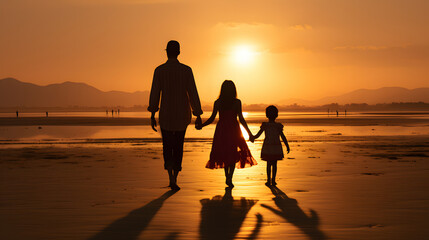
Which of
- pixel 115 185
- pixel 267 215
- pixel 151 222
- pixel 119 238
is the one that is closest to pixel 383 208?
pixel 267 215

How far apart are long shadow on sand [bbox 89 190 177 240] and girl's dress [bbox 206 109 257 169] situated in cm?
280

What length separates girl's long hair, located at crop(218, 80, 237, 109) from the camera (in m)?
10.8

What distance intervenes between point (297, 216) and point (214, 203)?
1.55 m

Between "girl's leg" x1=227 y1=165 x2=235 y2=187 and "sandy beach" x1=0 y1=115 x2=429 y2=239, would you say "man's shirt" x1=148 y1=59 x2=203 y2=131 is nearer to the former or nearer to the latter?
"girl's leg" x1=227 y1=165 x2=235 y2=187

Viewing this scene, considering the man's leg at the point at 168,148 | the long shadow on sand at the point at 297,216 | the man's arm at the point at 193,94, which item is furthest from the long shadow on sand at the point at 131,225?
the man's arm at the point at 193,94

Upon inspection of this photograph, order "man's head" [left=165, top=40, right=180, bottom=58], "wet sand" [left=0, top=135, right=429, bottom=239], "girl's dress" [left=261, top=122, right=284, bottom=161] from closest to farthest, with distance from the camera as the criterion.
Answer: "wet sand" [left=0, top=135, right=429, bottom=239] < "man's head" [left=165, top=40, right=180, bottom=58] < "girl's dress" [left=261, top=122, right=284, bottom=161]

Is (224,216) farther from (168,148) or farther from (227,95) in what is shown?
(227,95)

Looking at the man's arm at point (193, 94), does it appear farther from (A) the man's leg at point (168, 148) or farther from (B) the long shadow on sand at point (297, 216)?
(B) the long shadow on sand at point (297, 216)

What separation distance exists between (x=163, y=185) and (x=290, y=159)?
629 cm

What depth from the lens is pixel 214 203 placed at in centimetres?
826

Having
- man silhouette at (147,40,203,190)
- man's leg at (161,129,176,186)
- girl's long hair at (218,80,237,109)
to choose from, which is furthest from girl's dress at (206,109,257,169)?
man's leg at (161,129,176,186)

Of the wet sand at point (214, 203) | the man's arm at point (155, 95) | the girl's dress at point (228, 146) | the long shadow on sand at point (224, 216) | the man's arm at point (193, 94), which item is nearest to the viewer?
the long shadow on sand at point (224, 216)

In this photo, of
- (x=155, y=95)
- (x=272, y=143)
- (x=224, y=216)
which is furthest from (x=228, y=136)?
(x=224, y=216)

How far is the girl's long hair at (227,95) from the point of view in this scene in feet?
35.3
